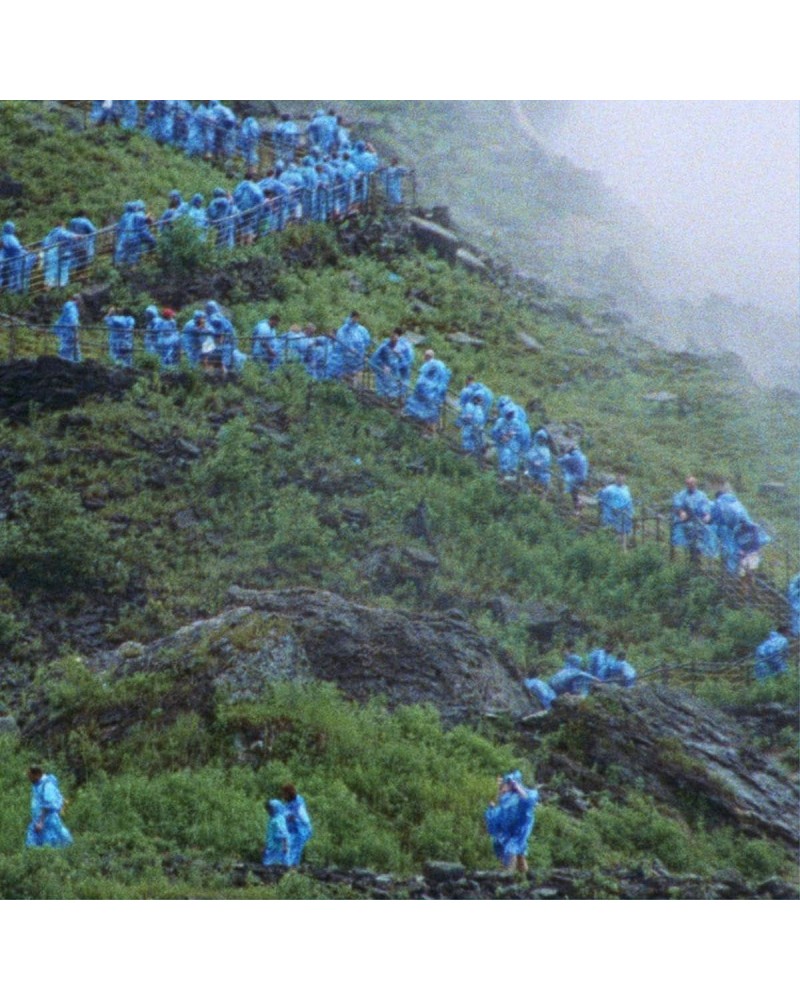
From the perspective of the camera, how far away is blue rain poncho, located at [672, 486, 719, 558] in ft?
43.4

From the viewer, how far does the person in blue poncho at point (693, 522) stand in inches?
520

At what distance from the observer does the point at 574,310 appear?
14492 millimetres

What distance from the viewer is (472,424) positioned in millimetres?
13578

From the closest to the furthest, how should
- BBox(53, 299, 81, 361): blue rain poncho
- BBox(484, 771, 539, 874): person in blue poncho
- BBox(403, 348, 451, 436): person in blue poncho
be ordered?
BBox(484, 771, 539, 874): person in blue poncho, BBox(53, 299, 81, 361): blue rain poncho, BBox(403, 348, 451, 436): person in blue poncho

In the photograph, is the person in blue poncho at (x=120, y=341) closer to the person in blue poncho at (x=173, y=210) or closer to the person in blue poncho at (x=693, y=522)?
the person in blue poncho at (x=173, y=210)

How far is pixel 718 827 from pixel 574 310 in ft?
12.7

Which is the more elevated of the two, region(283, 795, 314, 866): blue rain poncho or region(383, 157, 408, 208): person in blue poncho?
region(383, 157, 408, 208): person in blue poncho

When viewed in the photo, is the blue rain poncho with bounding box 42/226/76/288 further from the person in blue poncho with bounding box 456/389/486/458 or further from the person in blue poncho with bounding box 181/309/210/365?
the person in blue poncho with bounding box 456/389/486/458

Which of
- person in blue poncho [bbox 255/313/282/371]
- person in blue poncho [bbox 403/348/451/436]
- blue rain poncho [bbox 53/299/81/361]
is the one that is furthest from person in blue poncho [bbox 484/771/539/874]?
blue rain poncho [bbox 53/299/81/361]

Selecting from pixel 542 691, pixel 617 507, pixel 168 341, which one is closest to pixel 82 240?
pixel 168 341

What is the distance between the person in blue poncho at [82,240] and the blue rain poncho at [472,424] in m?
2.50

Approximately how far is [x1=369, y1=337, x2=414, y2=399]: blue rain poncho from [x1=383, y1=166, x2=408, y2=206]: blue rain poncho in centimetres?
123

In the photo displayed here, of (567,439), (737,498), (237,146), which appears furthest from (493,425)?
(237,146)

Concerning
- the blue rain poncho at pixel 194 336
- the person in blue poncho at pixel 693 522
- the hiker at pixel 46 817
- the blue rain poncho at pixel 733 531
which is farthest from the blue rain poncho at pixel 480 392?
the hiker at pixel 46 817
